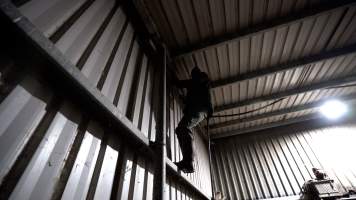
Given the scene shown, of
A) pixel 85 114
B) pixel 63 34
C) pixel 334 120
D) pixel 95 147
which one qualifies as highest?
pixel 334 120

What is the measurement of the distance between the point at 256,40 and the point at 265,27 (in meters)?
0.48

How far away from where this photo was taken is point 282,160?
25.5 feet

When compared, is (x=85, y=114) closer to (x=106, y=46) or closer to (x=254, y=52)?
(x=106, y=46)

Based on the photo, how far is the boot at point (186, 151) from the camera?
349 centimetres

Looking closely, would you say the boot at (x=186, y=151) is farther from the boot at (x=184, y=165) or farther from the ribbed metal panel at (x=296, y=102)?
the ribbed metal panel at (x=296, y=102)

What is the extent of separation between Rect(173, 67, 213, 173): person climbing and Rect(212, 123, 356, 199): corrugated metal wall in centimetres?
488

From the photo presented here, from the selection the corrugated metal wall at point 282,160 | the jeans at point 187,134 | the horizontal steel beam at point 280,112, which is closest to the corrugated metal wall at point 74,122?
the jeans at point 187,134

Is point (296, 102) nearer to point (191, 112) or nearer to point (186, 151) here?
point (191, 112)

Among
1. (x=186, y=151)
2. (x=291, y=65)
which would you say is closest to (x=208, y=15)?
(x=186, y=151)

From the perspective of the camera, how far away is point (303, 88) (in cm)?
659

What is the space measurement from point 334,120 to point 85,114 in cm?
1008

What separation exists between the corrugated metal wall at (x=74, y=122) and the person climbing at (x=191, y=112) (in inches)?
30.4

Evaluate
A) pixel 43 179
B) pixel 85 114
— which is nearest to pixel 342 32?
pixel 85 114

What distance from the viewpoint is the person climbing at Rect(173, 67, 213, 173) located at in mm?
3535
